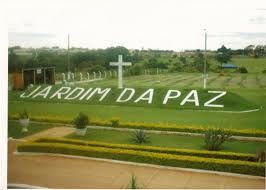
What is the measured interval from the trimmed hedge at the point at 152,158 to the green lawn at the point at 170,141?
32.9 inches

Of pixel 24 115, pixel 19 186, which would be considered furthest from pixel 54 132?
pixel 19 186

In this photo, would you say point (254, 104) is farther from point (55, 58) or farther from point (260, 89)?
point (55, 58)

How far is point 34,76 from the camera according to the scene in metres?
11.8

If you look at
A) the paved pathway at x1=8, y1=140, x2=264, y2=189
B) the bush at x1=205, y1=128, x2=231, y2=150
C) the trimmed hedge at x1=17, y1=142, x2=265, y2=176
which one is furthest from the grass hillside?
the paved pathway at x1=8, y1=140, x2=264, y2=189

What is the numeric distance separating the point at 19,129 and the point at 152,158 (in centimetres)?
409

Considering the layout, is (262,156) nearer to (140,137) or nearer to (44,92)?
(140,137)

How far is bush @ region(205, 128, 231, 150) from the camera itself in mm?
9453

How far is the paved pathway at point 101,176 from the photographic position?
8.38m

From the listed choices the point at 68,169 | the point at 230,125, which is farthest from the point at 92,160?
the point at 230,125

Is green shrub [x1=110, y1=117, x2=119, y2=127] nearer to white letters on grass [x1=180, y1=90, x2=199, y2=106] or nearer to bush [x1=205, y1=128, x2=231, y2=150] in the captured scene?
white letters on grass [x1=180, y1=90, x2=199, y2=106]

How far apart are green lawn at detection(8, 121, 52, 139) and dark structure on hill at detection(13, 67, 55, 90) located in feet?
3.38

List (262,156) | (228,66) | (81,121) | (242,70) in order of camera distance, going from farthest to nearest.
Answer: (81,121), (228,66), (242,70), (262,156)

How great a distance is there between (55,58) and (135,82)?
2.30 metres

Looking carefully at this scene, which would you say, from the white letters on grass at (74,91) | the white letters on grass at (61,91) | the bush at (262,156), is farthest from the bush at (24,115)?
the bush at (262,156)
